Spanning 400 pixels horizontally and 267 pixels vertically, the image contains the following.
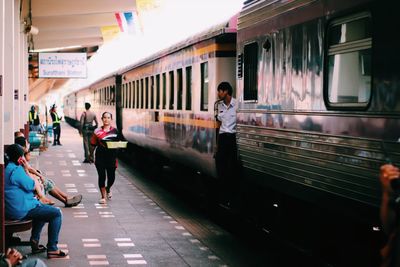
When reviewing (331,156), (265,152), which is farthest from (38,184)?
(331,156)

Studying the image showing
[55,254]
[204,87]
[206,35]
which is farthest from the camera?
[204,87]

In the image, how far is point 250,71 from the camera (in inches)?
426

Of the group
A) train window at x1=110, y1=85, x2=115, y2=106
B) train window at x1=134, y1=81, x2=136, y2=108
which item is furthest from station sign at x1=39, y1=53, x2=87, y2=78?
train window at x1=134, y1=81, x2=136, y2=108

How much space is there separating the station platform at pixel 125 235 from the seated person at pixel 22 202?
0.34m

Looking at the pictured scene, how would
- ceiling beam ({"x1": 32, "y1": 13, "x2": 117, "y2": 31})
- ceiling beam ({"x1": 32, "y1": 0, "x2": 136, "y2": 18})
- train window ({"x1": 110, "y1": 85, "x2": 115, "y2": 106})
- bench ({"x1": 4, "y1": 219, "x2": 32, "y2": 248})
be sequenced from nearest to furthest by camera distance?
bench ({"x1": 4, "y1": 219, "x2": 32, "y2": 248})
ceiling beam ({"x1": 32, "y1": 0, "x2": 136, "y2": 18})
ceiling beam ({"x1": 32, "y1": 13, "x2": 117, "y2": 31})
train window ({"x1": 110, "y1": 85, "x2": 115, "y2": 106})

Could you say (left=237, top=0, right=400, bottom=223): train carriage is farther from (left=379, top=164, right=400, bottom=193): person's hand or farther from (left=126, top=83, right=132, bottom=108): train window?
(left=126, top=83, right=132, bottom=108): train window

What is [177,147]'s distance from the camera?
15.7 m

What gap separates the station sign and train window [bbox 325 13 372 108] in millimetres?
23838

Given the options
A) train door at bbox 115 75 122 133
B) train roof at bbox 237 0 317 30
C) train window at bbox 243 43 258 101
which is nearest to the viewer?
train roof at bbox 237 0 317 30

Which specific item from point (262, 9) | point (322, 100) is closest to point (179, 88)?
point (262, 9)

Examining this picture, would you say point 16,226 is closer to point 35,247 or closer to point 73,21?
point 35,247

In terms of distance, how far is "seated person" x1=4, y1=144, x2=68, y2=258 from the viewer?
9.29 m

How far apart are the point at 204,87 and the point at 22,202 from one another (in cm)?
494

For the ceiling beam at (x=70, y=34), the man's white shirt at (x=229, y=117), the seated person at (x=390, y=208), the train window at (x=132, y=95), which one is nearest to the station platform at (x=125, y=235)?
the man's white shirt at (x=229, y=117)
